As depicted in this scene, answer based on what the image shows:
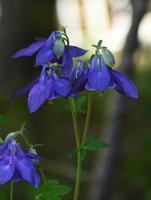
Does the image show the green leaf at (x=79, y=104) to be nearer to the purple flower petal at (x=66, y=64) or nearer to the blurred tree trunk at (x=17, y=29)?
the purple flower petal at (x=66, y=64)

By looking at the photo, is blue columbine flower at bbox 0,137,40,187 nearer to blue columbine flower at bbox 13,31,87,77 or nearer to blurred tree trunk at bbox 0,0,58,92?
blue columbine flower at bbox 13,31,87,77

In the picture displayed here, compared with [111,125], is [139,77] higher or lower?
lower

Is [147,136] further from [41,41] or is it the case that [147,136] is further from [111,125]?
[41,41]

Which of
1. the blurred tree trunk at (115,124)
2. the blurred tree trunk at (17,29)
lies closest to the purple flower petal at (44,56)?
the blurred tree trunk at (115,124)

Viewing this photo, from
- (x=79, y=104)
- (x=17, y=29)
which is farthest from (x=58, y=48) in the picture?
(x=17, y=29)

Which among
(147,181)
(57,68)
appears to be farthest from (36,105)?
(147,181)

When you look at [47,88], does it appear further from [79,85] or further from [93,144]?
[93,144]

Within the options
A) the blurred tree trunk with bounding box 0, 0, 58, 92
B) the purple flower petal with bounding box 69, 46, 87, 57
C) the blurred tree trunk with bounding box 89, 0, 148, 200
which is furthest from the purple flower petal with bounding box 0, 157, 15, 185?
the blurred tree trunk with bounding box 0, 0, 58, 92

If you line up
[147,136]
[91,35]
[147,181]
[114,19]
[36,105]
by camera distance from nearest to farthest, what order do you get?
[36,105] < [147,181] < [147,136] < [91,35] < [114,19]
